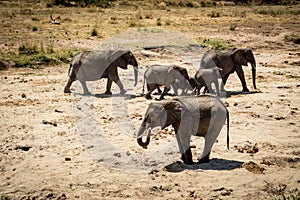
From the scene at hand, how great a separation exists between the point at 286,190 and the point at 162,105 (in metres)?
2.36

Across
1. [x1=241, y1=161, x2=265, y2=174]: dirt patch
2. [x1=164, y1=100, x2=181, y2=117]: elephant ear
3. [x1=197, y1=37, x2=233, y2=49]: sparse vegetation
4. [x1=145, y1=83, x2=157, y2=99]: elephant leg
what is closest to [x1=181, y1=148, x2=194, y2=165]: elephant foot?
[x1=164, y1=100, x2=181, y2=117]: elephant ear

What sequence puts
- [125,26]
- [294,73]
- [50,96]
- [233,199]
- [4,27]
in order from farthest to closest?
1. [125,26]
2. [4,27]
3. [294,73]
4. [50,96]
5. [233,199]

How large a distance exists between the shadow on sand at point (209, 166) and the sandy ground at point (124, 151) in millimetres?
17

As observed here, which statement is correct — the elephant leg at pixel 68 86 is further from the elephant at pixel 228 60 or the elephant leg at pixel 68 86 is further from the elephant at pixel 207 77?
the elephant at pixel 228 60

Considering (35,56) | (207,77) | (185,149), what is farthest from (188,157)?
(35,56)

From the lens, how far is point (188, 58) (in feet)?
65.2

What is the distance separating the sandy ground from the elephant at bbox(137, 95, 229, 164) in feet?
1.17

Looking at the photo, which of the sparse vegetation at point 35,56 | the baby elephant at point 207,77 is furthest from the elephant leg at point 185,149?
the sparse vegetation at point 35,56

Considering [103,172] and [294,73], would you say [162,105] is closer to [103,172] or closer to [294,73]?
[103,172]

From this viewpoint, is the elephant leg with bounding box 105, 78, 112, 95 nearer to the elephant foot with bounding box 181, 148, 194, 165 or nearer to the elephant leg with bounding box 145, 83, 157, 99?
the elephant leg with bounding box 145, 83, 157, 99

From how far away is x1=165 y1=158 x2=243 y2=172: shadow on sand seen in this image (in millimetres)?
7754

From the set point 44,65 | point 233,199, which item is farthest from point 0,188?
point 44,65

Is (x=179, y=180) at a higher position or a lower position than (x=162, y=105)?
lower

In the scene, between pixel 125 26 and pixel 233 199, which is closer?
pixel 233 199
